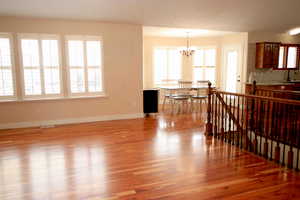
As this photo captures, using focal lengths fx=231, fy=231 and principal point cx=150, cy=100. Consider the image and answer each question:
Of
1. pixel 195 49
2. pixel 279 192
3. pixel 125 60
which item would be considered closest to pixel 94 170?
pixel 279 192

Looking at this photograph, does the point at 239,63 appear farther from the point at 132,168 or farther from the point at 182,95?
the point at 132,168

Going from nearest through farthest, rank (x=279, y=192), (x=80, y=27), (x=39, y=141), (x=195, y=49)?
1. (x=279, y=192)
2. (x=39, y=141)
3. (x=80, y=27)
4. (x=195, y=49)

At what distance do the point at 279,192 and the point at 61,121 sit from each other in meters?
4.90

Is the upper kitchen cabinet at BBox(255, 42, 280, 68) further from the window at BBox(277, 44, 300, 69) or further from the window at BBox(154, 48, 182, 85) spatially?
the window at BBox(154, 48, 182, 85)

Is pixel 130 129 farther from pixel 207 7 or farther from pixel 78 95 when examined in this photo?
pixel 207 7

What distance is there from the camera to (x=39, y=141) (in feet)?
14.7

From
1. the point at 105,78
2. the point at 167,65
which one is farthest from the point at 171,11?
the point at 167,65

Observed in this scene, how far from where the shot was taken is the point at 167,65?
9062 mm

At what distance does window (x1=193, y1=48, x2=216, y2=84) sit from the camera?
9133mm

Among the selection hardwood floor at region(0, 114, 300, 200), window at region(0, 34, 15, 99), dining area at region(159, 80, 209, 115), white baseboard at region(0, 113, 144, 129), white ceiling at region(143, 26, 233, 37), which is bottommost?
hardwood floor at region(0, 114, 300, 200)

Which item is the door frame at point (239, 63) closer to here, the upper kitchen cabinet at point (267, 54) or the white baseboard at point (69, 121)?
the upper kitchen cabinet at point (267, 54)

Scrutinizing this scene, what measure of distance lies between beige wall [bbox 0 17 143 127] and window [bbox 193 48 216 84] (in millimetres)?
3604

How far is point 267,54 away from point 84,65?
5.66 metres

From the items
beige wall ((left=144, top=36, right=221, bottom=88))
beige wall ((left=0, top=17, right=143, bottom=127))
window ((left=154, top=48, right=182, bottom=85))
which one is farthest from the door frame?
beige wall ((left=0, top=17, right=143, bottom=127))
